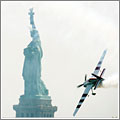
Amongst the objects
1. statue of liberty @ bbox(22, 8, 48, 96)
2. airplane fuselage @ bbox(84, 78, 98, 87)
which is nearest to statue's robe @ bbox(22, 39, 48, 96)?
statue of liberty @ bbox(22, 8, 48, 96)

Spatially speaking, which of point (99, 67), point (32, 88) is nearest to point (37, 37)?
point (32, 88)

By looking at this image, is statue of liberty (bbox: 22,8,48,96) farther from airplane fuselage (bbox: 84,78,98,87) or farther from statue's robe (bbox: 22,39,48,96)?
airplane fuselage (bbox: 84,78,98,87)

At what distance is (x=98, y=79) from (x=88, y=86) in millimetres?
5742

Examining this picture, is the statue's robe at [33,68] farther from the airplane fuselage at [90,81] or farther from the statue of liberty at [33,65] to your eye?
the airplane fuselage at [90,81]

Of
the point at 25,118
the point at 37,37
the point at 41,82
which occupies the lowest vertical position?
the point at 25,118

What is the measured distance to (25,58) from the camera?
19875cm

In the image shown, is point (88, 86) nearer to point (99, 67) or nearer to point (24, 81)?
point (99, 67)

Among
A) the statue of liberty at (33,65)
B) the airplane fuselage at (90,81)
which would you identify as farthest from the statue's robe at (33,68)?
the airplane fuselage at (90,81)

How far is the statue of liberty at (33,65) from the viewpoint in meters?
196

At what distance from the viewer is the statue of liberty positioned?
641 feet

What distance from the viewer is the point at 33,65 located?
Answer: 196 meters

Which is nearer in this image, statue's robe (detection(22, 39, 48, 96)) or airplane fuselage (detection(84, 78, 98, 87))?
airplane fuselage (detection(84, 78, 98, 87))

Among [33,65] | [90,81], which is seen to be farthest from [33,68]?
[90,81]

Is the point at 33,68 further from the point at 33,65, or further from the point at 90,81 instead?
the point at 90,81
